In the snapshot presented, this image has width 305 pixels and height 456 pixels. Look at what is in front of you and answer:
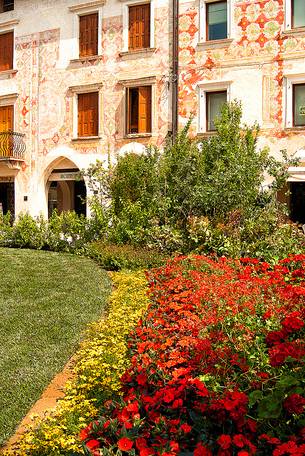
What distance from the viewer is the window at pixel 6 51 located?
784 inches

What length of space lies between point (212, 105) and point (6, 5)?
1005 centimetres

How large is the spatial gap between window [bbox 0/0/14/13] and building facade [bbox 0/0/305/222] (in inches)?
2.2

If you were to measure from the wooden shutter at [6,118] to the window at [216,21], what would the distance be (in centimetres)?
821

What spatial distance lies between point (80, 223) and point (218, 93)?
21.6ft

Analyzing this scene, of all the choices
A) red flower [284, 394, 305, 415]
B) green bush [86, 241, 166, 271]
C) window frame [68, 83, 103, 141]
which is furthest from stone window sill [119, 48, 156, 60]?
red flower [284, 394, 305, 415]

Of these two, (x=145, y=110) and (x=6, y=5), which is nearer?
(x=145, y=110)

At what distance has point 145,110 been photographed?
56.2ft

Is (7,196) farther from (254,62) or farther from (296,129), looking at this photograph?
(296,129)

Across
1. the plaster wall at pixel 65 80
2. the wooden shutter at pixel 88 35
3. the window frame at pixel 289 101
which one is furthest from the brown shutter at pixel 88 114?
the window frame at pixel 289 101

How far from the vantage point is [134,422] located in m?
3.25

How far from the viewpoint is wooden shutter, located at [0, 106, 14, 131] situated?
778 inches

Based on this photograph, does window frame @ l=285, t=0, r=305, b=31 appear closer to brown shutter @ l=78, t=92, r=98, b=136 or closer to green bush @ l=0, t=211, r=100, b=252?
brown shutter @ l=78, t=92, r=98, b=136

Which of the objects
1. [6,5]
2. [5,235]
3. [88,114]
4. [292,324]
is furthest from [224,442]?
[6,5]

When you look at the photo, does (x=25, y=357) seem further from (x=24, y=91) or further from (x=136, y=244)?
(x=24, y=91)
